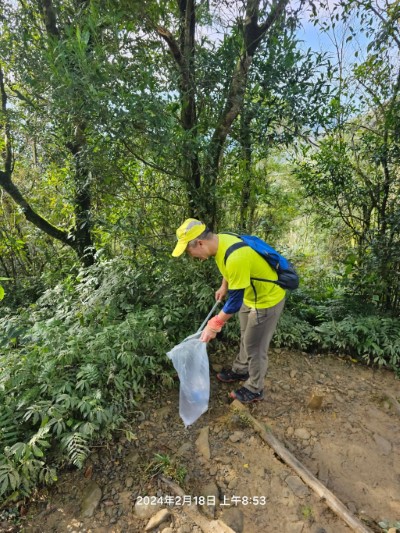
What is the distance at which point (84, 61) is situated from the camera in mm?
2586

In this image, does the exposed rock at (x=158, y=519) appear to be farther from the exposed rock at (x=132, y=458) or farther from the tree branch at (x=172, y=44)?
the tree branch at (x=172, y=44)

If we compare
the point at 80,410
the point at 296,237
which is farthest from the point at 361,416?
the point at 296,237

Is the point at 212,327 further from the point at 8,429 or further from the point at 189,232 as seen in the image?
the point at 8,429

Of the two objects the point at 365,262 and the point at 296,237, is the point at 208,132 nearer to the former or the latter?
the point at 365,262

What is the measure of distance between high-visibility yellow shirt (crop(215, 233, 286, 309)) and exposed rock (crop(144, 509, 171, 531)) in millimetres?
1765

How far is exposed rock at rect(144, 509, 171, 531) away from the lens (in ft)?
7.06

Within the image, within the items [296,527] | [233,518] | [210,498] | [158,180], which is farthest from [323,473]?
[158,180]

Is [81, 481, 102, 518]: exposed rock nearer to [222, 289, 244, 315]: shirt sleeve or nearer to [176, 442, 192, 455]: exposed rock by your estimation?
[176, 442, 192, 455]: exposed rock

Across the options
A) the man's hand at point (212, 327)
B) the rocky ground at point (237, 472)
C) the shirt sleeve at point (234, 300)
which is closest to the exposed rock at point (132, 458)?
the rocky ground at point (237, 472)

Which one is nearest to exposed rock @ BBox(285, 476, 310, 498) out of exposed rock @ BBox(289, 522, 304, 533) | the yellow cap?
exposed rock @ BBox(289, 522, 304, 533)

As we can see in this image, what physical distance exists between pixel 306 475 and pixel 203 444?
0.92 metres

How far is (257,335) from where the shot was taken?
118 inches

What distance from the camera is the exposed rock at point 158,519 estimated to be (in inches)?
84.7

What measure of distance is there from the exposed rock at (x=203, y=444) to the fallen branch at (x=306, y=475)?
0.42 m
